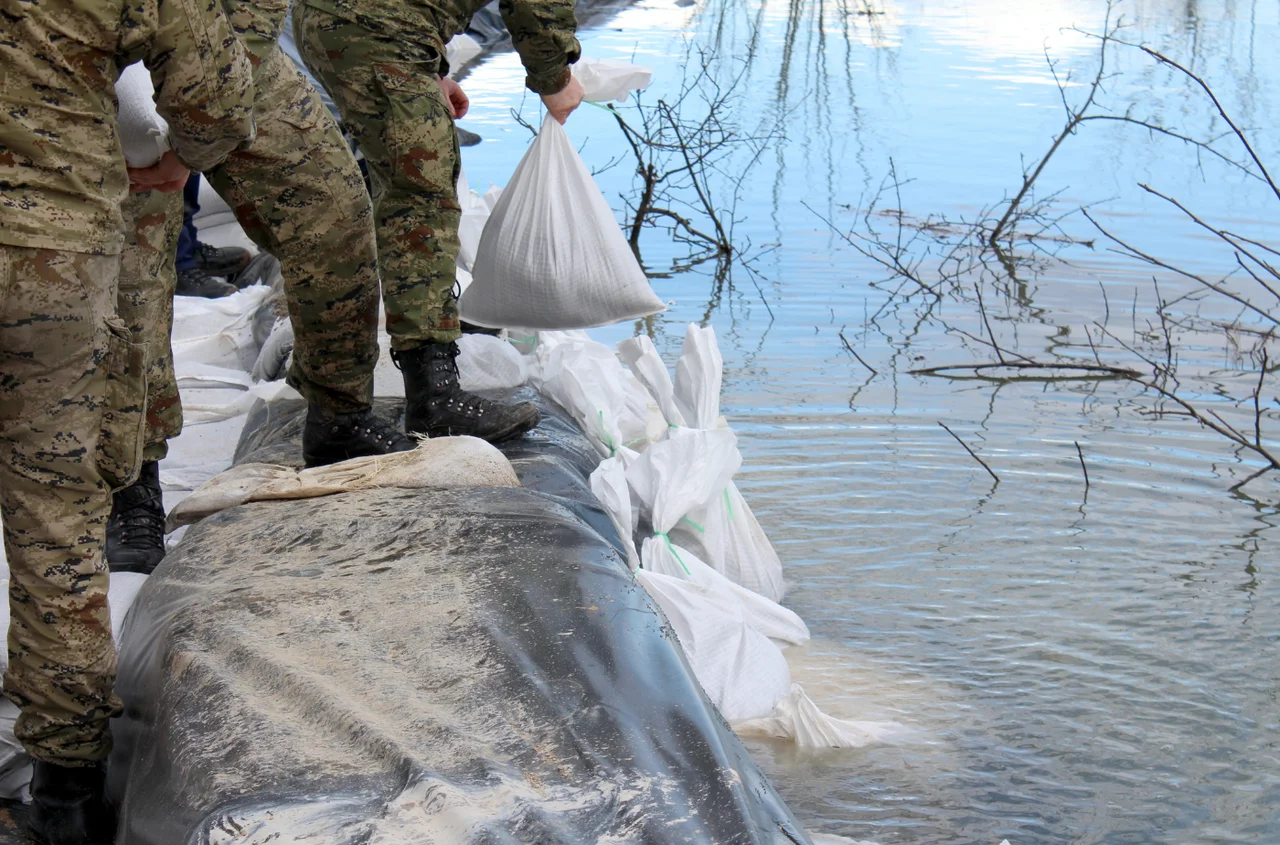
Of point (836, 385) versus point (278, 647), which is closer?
point (278, 647)

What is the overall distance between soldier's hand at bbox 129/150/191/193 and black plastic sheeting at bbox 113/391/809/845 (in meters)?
0.56

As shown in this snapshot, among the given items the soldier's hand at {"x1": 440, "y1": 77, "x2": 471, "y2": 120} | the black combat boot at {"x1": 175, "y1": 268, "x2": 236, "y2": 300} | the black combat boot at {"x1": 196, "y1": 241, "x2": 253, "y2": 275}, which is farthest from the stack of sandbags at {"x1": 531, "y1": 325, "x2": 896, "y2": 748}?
the black combat boot at {"x1": 196, "y1": 241, "x2": 253, "y2": 275}

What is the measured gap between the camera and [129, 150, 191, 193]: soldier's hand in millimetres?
2006

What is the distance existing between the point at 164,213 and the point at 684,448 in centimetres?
125

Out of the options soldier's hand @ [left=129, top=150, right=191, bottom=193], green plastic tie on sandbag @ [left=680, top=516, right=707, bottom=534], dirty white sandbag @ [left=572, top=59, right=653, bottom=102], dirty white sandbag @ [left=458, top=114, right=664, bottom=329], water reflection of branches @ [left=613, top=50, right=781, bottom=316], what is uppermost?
dirty white sandbag @ [left=572, top=59, right=653, bottom=102]

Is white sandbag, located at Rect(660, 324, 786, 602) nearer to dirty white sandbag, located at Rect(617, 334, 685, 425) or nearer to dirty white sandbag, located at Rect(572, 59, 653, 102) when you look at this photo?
dirty white sandbag, located at Rect(617, 334, 685, 425)

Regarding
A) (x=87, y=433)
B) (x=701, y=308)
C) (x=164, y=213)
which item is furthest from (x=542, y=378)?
(x=701, y=308)

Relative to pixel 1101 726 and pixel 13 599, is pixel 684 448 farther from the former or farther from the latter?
pixel 13 599

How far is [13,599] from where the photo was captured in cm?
173

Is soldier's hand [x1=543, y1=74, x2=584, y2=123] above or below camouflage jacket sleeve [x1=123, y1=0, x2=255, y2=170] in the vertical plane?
below

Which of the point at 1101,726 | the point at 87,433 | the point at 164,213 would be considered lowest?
the point at 1101,726

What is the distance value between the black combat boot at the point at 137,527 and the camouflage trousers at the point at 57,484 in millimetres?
640

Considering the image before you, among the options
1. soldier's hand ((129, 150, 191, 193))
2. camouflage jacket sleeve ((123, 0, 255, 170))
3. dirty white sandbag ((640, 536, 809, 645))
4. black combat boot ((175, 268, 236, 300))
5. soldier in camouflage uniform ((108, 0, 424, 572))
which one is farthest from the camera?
black combat boot ((175, 268, 236, 300))

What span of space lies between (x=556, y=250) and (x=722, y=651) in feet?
3.41
